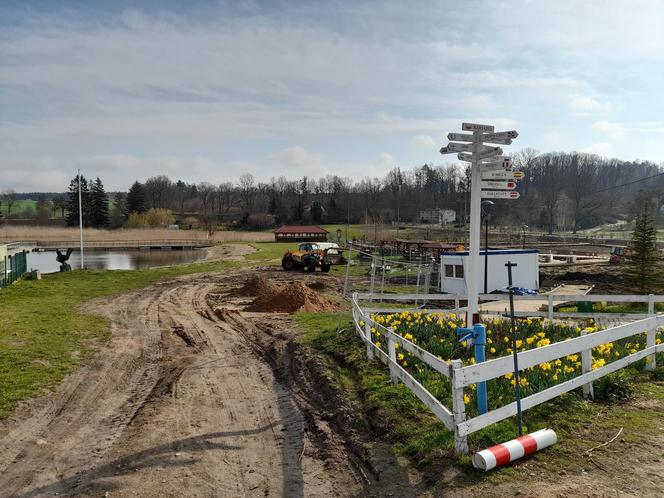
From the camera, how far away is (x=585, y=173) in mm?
130500

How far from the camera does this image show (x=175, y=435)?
7078 millimetres

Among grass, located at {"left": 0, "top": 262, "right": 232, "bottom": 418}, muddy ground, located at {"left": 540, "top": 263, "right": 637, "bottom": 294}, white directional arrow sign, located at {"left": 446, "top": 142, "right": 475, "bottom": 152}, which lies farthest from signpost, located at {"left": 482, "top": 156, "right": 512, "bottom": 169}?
muddy ground, located at {"left": 540, "top": 263, "right": 637, "bottom": 294}

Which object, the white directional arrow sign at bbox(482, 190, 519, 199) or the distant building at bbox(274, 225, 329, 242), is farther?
the distant building at bbox(274, 225, 329, 242)

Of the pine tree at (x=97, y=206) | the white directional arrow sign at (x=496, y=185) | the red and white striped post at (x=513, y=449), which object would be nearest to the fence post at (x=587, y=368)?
the red and white striped post at (x=513, y=449)

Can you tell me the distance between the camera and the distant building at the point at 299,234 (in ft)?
251

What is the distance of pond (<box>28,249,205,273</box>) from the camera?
155ft

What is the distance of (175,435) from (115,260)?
52205 millimetres

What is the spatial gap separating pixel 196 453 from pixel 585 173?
14138 cm

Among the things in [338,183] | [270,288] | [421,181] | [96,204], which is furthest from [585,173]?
[270,288]

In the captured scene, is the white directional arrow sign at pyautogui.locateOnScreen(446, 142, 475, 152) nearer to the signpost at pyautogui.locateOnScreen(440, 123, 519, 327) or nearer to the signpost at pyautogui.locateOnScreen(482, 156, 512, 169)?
the signpost at pyautogui.locateOnScreen(440, 123, 519, 327)

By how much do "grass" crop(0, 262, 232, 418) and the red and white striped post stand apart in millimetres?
6830

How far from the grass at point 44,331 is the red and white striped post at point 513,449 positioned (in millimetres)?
6830

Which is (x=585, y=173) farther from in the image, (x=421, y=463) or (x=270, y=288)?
(x=421, y=463)

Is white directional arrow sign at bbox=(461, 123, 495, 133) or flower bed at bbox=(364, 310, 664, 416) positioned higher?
white directional arrow sign at bbox=(461, 123, 495, 133)
